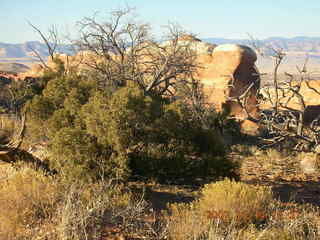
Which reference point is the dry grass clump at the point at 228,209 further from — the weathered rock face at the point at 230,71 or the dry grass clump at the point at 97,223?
the weathered rock face at the point at 230,71

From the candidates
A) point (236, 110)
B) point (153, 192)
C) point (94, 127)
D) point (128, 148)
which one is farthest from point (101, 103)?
point (236, 110)

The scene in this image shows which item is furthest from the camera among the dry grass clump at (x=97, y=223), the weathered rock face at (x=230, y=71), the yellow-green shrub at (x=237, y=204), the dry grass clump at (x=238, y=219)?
the weathered rock face at (x=230, y=71)

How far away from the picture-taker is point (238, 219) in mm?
5434

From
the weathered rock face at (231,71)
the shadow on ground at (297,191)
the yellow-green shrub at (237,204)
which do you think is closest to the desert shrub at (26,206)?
the yellow-green shrub at (237,204)

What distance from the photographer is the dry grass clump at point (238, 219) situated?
460cm

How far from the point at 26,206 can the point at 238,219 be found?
302 cm

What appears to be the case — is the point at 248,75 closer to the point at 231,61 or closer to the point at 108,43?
the point at 231,61

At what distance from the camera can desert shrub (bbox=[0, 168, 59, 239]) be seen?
4.64 m

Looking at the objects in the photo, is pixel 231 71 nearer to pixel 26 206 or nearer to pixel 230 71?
pixel 230 71

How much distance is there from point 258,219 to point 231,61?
21688mm

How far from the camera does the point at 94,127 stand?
27.9 ft

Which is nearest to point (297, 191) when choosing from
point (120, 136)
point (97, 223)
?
point (120, 136)

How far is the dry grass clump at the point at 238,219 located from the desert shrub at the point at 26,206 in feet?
5.55

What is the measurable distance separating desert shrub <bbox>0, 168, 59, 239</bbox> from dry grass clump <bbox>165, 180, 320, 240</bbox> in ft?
5.55
